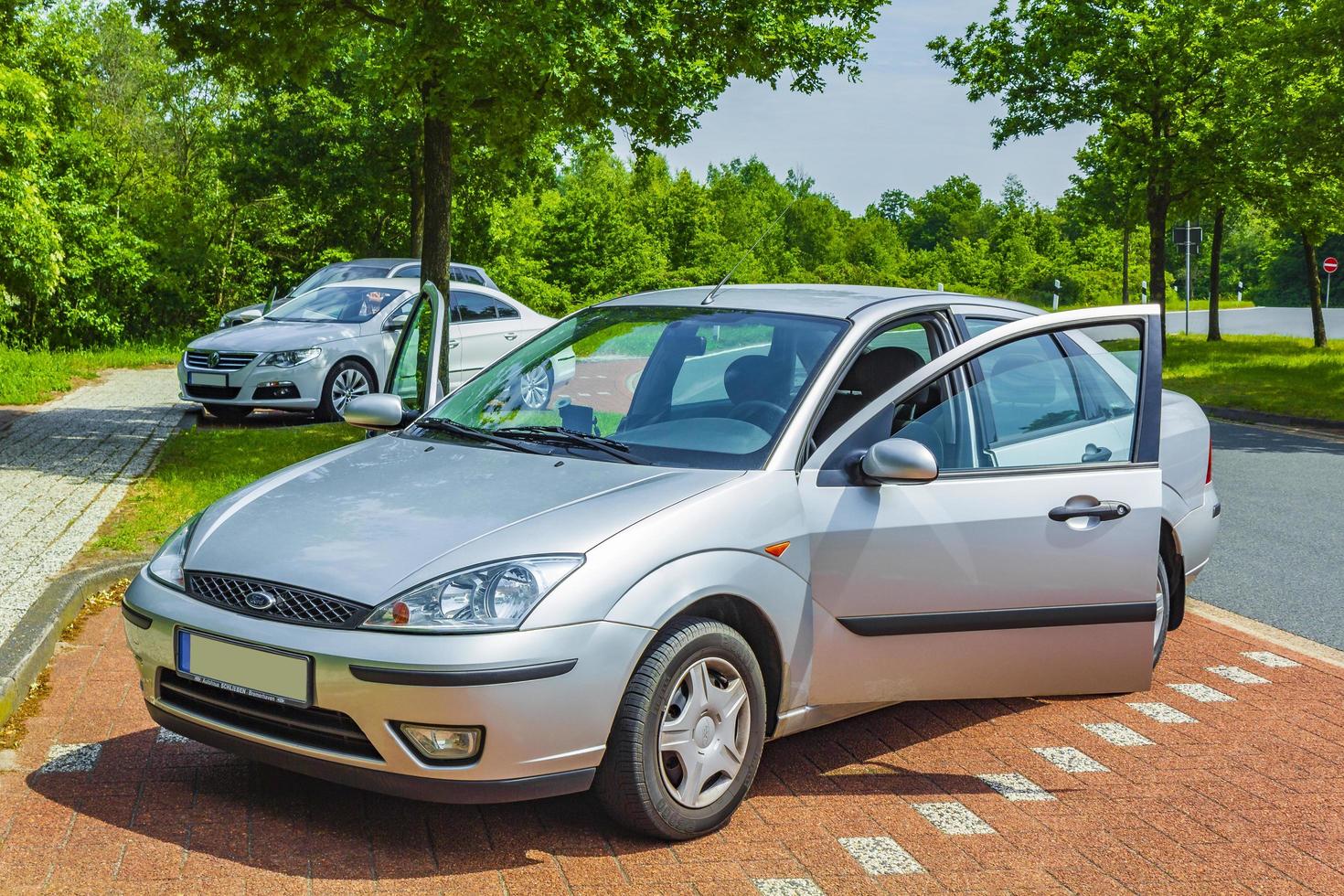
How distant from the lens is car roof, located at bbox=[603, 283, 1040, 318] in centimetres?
509

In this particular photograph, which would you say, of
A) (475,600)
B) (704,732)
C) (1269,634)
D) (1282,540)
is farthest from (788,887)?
(1282,540)

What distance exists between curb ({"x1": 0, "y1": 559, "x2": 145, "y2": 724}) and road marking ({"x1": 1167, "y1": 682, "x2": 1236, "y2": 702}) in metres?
4.84

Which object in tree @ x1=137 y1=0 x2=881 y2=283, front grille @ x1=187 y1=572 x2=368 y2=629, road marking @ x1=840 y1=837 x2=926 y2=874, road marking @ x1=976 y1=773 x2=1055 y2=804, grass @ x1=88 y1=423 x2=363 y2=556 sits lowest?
road marking @ x1=976 y1=773 x2=1055 y2=804

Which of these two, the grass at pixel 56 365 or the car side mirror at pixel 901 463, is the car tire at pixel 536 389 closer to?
the car side mirror at pixel 901 463

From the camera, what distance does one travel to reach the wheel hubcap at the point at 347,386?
14836 millimetres

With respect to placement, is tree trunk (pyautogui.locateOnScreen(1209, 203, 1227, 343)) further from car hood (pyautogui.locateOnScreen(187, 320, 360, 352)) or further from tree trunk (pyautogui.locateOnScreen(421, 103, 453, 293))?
tree trunk (pyautogui.locateOnScreen(421, 103, 453, 293))

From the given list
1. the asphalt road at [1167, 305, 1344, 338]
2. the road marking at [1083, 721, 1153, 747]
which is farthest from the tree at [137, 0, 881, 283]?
the asphalt road at [1167, 305, 1344, 338]

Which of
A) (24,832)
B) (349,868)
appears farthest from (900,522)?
(24,832)

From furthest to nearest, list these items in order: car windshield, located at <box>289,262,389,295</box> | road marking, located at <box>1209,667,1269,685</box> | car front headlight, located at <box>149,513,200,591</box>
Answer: car windshield, located at <box>289,262,389,295</box>
road marking, located at <box>1209,667,1269,685</box>
car front headlight, located at <box>149,513,200,591</box>

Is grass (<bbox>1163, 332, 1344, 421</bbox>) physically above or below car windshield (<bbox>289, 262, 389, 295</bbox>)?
below

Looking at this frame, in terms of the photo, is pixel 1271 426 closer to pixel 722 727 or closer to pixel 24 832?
pixel 722 727

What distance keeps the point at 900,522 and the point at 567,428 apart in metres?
1.23

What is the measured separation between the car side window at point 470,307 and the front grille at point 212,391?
264 cm

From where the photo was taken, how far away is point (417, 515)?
4105 millimetres
